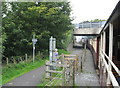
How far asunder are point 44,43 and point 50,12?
297 cm

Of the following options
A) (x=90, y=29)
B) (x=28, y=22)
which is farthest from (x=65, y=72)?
(x=90, y=29)

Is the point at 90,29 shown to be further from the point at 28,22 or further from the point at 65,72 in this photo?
the point at 65,72

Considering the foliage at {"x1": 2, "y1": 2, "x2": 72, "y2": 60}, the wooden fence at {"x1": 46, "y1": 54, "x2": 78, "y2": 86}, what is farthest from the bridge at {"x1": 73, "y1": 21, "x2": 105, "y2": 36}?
the wooden fence at {"x1": 46, "y1": 54, "x2": 78, "y2": 86}

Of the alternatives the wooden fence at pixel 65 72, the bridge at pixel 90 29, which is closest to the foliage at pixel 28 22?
the wooden fence at pixel 65 72

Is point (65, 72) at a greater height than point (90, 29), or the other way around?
point (90, 29)

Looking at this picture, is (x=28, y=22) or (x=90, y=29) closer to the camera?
(x=28, y=22)

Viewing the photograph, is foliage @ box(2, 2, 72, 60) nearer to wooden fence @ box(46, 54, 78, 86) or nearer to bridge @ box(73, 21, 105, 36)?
wooden fence @ box(46, 54, 78, 86)

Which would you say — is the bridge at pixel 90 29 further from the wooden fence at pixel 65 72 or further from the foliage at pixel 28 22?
the wooden fence at pixel 65 72

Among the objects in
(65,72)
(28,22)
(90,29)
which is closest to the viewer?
(65,72)

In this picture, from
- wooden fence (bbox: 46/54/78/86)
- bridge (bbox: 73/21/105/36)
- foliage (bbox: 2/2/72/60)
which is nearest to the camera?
wooden fence (bbox: 46/54/78/86)

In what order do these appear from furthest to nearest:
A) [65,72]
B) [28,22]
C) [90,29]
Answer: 1. [90,29]
2. [28,22]
3. [65,72]

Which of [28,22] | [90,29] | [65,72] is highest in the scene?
[90,29]

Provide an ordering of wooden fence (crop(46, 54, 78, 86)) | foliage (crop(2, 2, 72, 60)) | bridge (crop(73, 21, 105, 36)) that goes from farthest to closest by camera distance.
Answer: bridge (crop(73, 21, 105, 36))
foliage (crop(2, 2, 72, 60))
wooden fence (crop(46, 54, 78, 86))

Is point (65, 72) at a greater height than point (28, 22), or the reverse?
point (28, 22)
